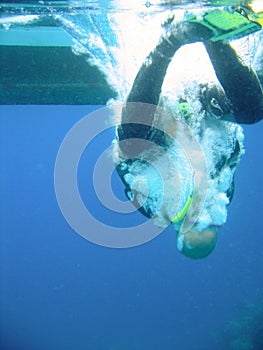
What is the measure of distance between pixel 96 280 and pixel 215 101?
43.9 metres

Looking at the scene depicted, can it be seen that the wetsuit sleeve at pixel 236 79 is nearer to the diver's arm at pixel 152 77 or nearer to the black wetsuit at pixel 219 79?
the black wetsuit at pixel 219 79

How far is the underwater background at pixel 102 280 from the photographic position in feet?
73.0

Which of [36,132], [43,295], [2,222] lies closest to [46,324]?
[43,295]

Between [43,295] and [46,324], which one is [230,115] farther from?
A: [43,295]

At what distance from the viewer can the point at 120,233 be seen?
194 inches

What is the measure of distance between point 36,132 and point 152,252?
A: 21.6 metres

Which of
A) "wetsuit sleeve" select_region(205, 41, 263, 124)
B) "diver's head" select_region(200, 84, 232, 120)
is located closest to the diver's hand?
"wetsuit sleeve" select_region(205, 41, 263, 124)

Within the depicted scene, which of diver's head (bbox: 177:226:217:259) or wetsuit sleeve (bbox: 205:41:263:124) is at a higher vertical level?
wetsuit sleeve (bbox: 205:41:263:124)

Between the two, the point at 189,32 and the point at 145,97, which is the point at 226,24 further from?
the point at 145,97

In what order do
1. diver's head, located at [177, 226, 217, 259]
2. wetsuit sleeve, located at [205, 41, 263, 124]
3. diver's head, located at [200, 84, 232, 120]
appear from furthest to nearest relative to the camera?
diver's head, located at [200, 84, 232, 120] < diver's head, located at [177, 226, 217, 259] < wetsuit sleeve, located at [205, 41, 263, 124]

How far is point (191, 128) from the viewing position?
158 inches

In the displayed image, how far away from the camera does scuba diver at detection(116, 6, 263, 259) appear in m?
3.20

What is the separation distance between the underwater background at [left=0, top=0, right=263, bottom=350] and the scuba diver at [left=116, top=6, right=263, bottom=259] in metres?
14.2

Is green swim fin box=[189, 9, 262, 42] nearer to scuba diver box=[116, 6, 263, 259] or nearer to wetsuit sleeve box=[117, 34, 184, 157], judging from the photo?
scuba diver box=[116, 6, 263, 259]
